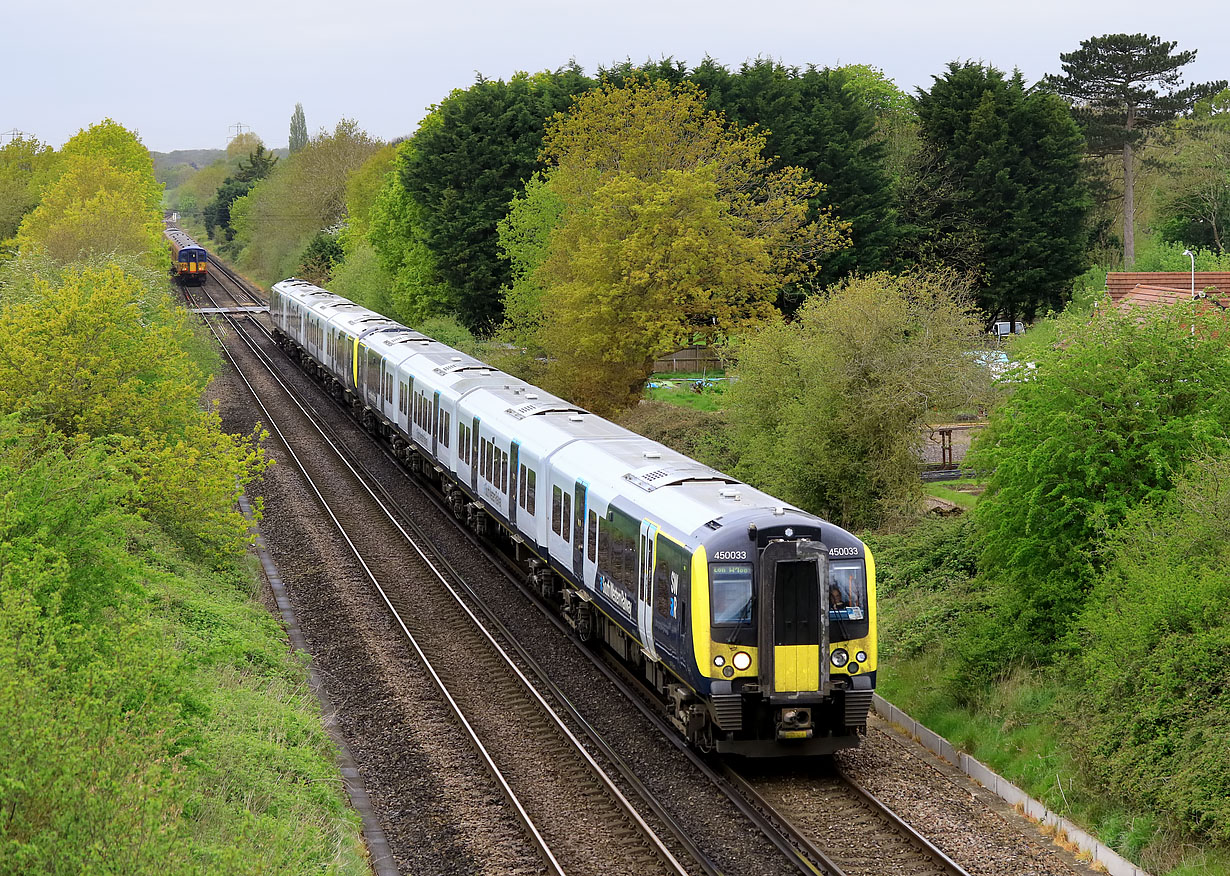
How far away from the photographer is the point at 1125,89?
53219 millimetres

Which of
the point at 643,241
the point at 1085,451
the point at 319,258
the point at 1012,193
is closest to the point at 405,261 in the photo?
the point at 643,241

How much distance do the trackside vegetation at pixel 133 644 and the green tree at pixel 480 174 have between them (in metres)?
23.1

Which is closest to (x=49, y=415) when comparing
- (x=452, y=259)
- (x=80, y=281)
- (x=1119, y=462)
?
(x=80, y=281)

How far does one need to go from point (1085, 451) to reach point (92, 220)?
139 ft

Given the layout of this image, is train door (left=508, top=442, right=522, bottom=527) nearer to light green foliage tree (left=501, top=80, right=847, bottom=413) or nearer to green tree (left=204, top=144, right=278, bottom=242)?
light green foliage tree (left=501, top=80, right=847, bottom=413)

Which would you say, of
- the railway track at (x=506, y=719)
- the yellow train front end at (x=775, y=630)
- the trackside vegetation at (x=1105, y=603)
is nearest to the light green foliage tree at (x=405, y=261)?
the railway track at (x=506, y=719)

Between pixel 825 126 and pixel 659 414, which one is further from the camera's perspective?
pixel 825 126

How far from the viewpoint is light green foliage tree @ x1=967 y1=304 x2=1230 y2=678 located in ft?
50.1

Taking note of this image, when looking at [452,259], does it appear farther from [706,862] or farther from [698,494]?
[706,862]

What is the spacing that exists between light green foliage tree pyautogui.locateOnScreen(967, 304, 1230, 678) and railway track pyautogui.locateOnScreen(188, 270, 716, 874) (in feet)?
18.9

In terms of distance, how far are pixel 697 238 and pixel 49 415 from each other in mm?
17810

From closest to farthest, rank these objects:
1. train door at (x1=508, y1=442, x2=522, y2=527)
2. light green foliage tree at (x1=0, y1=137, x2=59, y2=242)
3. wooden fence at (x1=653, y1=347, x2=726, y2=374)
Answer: train door at (x1=508, y1=442, x2=522, y2=527), wooden fence at (x1=653, y1=347, x2=726, y2=374), light green foliage tree at (x1=0, y1=137, x2=59, y2=242)

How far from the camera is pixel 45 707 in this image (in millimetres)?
8461

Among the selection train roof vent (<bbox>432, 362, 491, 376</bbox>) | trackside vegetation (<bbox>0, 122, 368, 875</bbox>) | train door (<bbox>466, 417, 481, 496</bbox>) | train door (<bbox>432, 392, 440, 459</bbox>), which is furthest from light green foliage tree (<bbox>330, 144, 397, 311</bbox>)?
train door (<bbox>466, 417, 481, 496</bbox>)
